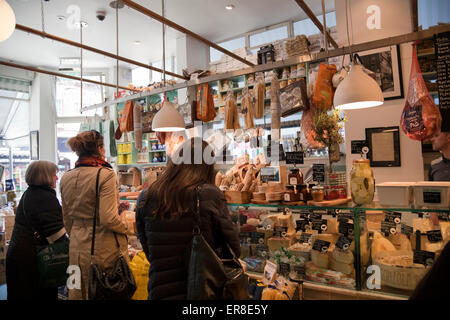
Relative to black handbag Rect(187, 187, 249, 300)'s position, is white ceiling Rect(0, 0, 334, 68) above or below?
above

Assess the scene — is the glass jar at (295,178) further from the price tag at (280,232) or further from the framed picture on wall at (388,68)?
the framed picture on wall at (388,68)

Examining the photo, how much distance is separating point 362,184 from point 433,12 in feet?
13.1

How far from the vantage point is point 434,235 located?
1.75 m

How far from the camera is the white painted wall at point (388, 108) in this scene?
12.3 feet

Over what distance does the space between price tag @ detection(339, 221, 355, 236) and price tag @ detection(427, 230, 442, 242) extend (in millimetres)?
408

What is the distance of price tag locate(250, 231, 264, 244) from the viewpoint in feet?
7.49

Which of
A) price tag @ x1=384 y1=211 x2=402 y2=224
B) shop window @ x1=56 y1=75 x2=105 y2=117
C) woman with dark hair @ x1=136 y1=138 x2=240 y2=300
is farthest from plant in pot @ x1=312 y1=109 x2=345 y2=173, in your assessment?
shop window @ x1=56 y1=75 x2=105 y2=117

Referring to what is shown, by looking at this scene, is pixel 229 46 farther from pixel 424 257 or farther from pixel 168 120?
pixel 424 257

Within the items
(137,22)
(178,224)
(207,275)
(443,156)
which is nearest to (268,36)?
(137,22)

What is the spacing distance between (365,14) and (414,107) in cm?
245

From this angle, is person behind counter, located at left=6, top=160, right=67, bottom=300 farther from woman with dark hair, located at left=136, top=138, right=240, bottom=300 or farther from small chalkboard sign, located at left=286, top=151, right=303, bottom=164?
small chalkboard sign, located at left=286, top=151, right=303, bottom=164

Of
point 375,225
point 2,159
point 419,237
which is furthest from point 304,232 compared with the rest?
point 2,159

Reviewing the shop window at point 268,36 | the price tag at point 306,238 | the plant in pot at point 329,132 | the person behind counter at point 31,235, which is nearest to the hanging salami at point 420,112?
the plant in pot at point 329,132

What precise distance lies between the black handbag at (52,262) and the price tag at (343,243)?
2173mm
